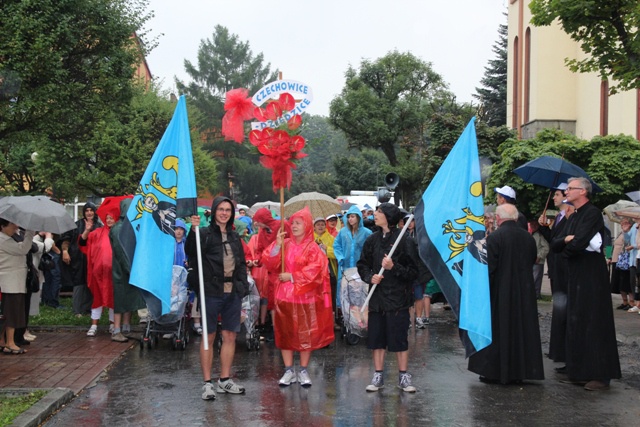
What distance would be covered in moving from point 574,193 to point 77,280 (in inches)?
306

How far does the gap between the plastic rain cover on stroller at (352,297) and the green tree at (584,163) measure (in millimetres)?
7945

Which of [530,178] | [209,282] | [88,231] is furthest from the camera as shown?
[88,231]

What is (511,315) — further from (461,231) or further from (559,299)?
(461,231)

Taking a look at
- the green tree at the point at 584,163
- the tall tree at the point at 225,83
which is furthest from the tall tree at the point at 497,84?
the green tree at the point at 584,163

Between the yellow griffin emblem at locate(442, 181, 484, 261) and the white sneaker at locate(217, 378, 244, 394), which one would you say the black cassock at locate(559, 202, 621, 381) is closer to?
the yellow griffin emblem at locate(442, 181, 484, 261)

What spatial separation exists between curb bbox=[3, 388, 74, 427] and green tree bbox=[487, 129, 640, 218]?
12518 mm

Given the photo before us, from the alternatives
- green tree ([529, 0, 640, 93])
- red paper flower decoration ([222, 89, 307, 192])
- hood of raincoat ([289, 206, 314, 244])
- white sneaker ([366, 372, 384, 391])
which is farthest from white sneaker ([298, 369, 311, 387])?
green tree ([529, 0, 640, 93])

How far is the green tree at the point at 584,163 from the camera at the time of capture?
59.2 feet

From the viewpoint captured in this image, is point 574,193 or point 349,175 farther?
point 349,175

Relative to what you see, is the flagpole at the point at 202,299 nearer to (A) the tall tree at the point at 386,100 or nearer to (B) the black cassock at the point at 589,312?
(B) the black cassock at the point at 589,312

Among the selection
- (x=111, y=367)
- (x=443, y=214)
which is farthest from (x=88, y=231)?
(x=443, y=214)

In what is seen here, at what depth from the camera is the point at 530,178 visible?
10.5 meters

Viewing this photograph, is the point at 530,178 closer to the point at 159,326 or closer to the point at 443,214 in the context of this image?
the point at 443,214

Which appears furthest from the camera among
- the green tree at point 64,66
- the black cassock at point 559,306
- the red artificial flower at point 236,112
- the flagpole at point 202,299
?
the green tree at point 64,66
